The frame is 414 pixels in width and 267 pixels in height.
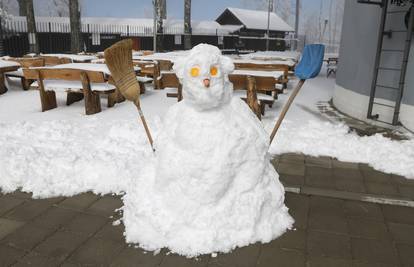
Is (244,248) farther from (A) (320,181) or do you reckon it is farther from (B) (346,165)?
(B) (346,165)

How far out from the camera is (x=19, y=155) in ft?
14.5

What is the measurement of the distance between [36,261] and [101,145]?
248 centimetres

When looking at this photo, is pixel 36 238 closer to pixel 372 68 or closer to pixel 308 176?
pixel 308 176

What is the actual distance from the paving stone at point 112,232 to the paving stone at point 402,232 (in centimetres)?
226

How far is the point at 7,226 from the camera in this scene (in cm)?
316

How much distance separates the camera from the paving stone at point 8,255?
2672 millimetres

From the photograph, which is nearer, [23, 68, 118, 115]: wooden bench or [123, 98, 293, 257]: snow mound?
[123, 98, 293, 257]: snow mound

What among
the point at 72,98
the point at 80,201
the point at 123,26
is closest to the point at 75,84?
the point at 72,98

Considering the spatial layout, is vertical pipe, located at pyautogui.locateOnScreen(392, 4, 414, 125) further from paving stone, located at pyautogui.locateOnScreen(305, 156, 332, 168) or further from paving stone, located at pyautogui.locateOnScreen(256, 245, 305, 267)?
paving stone, located at pyautogui.locateOnScreen(256, 245, 305, 267)

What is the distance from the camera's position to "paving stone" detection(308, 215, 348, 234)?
3135mm

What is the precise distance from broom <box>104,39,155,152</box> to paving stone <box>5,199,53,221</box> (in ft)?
3.89

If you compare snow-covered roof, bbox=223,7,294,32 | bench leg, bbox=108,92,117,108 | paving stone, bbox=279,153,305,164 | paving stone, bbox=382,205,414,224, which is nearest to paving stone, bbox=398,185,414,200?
paving stone, bbox=382,205,414,224

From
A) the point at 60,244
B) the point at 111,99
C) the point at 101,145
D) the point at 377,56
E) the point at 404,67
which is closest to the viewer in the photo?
the point at 60,244

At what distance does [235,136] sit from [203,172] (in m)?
0.37
